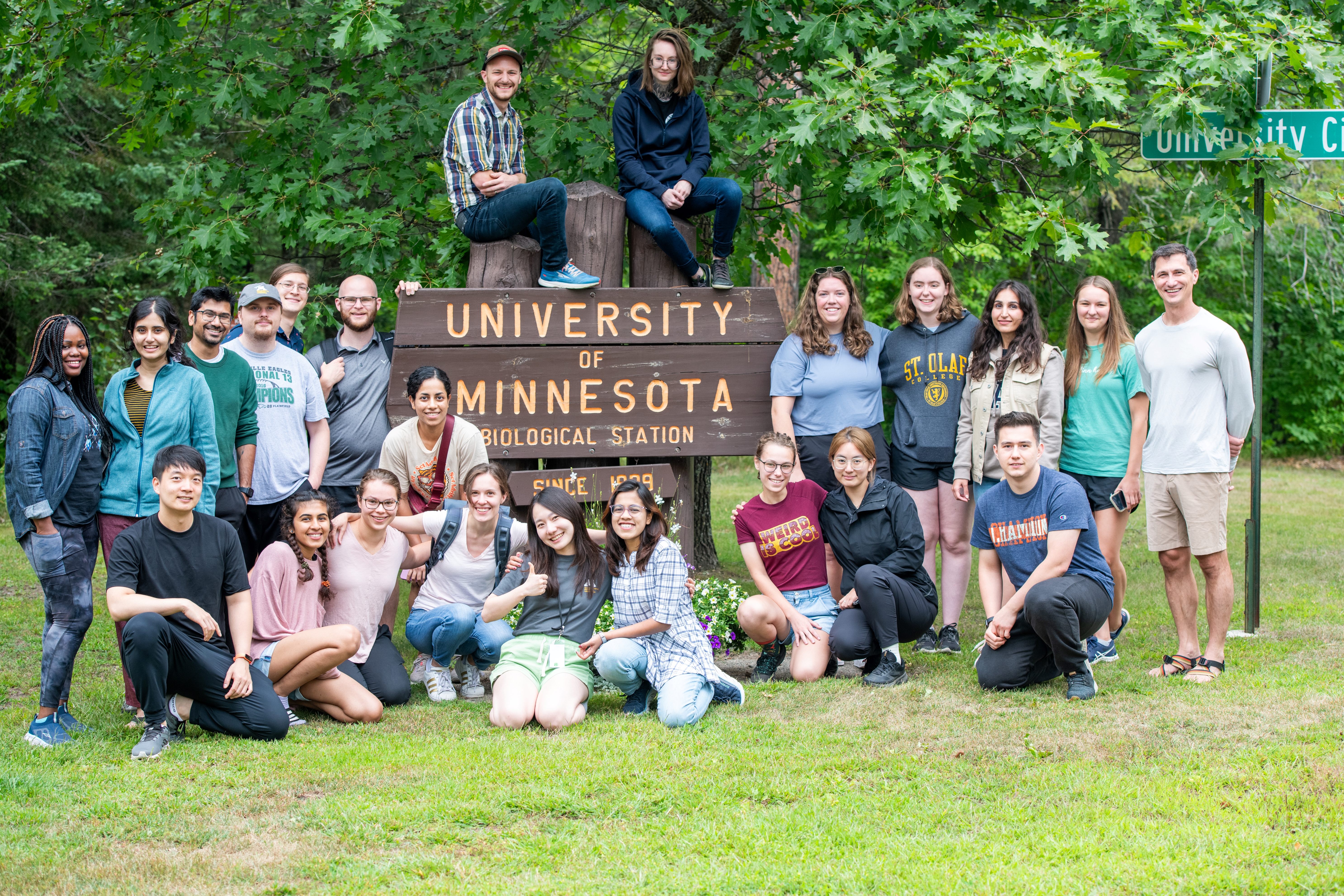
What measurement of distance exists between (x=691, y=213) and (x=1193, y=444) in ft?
8.98

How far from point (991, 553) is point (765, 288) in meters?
1.90

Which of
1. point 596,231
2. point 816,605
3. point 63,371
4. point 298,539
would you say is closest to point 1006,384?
point 816,605

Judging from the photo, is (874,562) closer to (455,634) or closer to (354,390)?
(455,634)

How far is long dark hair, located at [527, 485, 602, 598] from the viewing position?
5090 millimetres

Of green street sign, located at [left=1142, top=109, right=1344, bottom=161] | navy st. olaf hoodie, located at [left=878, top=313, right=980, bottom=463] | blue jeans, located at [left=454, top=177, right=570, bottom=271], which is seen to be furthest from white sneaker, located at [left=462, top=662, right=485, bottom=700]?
green street sign, located at [left=1142, top=109, right=1344, bottom=161]

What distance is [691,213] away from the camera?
6.21 m

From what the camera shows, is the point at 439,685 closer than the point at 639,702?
No

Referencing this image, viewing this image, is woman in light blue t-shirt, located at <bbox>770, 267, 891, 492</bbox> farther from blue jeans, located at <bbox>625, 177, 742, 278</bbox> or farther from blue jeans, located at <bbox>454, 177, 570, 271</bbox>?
blue jeans, located at <bbox>454, 177, 570, 271</bbox>

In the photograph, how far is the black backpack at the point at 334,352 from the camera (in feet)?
19.6

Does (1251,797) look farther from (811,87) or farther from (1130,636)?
(811,87)

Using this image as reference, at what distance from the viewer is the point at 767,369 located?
6.21 m

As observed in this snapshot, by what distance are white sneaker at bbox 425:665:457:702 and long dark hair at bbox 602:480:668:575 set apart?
3.26ft

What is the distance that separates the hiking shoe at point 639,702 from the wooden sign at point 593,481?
114cm

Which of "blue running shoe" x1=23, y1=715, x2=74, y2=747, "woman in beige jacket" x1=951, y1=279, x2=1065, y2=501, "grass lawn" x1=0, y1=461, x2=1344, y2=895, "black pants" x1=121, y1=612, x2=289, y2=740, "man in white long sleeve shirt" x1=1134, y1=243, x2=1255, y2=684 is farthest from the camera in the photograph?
"woman in beige jacket" x1=951, y1=279, x2=1065, y2=501
